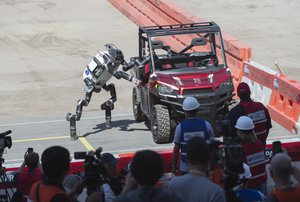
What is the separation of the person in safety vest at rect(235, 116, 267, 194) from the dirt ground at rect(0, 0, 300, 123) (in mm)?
9830

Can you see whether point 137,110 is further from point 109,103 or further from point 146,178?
point 146,178

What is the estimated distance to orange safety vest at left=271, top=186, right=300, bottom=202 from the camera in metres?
6.82

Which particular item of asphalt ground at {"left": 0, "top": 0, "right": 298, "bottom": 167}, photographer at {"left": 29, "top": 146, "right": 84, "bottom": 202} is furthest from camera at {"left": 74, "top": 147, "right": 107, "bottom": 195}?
asphalt ground at {"left": 0, "top": 0, "right": 298, "bottom": 167}

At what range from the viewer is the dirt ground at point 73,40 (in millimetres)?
20219

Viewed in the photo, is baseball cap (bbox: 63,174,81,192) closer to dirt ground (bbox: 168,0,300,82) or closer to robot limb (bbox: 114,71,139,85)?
robot limb (bbox: 114,71,139,85)

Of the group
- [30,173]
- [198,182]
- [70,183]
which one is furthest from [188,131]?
[198,182]

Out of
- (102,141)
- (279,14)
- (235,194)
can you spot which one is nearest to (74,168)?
(235,194)

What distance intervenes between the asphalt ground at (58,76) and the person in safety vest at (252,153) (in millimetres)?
5223

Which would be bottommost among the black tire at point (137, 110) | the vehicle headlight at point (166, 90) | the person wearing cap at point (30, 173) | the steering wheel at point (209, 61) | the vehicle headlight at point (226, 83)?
the black tire at point (137, 110)

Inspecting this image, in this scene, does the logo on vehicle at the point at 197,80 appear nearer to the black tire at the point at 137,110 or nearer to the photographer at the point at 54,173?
the black tire at the point at 137,110

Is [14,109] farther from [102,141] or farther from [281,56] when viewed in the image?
[281,56]

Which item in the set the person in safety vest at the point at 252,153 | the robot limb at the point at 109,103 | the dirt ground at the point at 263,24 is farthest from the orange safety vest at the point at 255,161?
the dirt ground at the point at 263,24

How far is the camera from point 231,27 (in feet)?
90.5

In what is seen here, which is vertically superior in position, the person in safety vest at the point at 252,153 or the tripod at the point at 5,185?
the person in safety vest at the point at 252,153
